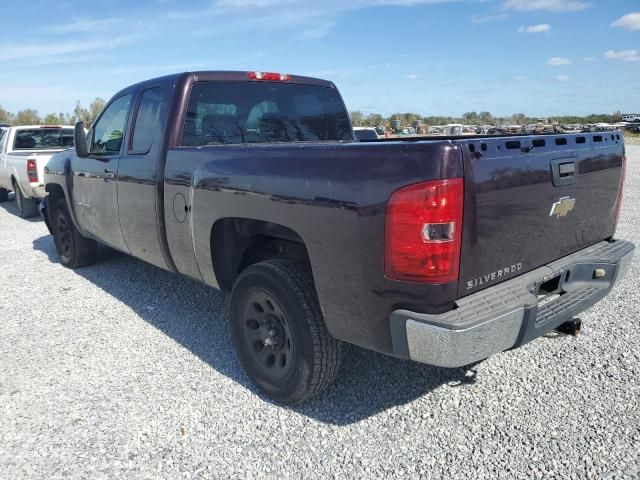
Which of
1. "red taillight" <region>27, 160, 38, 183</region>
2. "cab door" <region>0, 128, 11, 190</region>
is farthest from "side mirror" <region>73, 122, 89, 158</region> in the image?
"cab door" <region>0, 128, 11, 190</region>

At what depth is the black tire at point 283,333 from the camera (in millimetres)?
2848

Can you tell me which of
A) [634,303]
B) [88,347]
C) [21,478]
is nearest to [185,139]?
[88,347]

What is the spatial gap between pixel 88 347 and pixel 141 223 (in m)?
1.05

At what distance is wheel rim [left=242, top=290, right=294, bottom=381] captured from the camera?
3045 mm

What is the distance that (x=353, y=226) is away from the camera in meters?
2.40

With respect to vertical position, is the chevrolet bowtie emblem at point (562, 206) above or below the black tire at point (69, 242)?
above

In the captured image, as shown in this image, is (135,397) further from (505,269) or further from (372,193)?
(505,269)

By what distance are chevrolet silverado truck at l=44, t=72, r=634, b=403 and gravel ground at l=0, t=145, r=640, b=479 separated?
344 mm

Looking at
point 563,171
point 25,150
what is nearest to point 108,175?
point 563,171

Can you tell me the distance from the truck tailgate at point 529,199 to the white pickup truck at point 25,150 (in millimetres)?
9126

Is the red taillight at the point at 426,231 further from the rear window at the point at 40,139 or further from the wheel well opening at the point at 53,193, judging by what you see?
the rear window at the point at 40,139

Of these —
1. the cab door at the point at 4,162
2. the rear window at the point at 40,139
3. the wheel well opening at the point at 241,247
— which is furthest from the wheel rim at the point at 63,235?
the cab door at the point at 4,162

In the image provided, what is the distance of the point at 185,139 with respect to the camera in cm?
380

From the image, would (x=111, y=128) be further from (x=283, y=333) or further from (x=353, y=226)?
(x=353, y=226)
